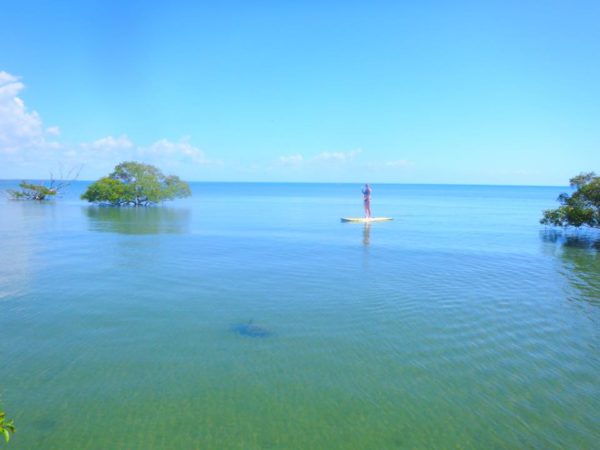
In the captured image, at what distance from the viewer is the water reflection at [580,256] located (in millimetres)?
15188

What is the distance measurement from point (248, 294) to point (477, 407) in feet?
25.3

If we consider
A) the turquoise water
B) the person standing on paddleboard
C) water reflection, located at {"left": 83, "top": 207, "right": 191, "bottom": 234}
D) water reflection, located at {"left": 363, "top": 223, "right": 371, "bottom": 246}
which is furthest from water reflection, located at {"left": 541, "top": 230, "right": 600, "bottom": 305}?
water reflection, located at {"left": 83, "top": 207, "right": 191, "bottom": 234}

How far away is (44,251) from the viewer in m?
20.5

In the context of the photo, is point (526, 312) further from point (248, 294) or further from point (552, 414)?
point (248, 294)

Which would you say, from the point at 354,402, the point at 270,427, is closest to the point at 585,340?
the point at 354,402

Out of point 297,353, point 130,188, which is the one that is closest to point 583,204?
point 297,353

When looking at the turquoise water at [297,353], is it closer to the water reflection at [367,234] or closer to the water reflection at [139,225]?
the water reflection at [367,234]

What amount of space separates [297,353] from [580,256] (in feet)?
61.8

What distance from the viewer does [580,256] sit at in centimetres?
2172

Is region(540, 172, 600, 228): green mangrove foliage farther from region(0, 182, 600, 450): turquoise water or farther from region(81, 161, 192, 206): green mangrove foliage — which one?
region(81, 161, 192, 206): green mangrove foliage

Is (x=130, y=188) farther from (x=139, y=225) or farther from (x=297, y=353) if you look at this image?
(x=297, y=353)

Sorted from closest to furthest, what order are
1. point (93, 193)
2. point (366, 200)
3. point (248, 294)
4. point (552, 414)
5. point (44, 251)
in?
point (552, 414)
point (248, 294)
point (44, 251)
point (366, 200)
point (93, 193)

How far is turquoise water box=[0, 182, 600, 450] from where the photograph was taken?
6.55 metres

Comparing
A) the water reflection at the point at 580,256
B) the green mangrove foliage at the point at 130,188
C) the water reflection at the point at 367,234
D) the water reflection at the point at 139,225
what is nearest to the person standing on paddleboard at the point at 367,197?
the water reflection at the point at 367,234
